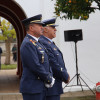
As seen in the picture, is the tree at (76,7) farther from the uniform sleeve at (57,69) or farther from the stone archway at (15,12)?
the stone archway at (15,12)

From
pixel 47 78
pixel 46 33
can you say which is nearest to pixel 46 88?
pixel 47 78

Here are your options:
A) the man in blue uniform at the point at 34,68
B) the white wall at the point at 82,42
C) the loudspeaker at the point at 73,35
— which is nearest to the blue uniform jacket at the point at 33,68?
the man in blue uniform at the point at 34,68

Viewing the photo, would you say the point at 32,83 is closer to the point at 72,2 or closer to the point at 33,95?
the point at 33,95

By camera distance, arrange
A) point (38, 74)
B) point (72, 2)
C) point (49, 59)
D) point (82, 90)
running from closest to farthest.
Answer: point (38, 74) < point (49, 59) < point (72, 2) < point (82, 90)

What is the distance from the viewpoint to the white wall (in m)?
10.8

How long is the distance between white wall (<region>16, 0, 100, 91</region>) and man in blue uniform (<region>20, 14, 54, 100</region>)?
20.5 feet

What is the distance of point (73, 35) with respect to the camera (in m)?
10.1

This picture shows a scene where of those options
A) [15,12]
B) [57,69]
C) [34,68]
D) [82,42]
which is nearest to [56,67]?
[57,69]

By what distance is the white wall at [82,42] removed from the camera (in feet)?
35.6

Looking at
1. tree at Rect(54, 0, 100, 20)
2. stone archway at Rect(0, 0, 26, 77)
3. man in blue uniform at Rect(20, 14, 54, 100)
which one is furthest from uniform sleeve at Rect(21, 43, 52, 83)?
stone archway at Rect(0, 0, 26, 77)

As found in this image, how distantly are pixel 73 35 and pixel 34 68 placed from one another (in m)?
5.82

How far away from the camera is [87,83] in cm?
1090

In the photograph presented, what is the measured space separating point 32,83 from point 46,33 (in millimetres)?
1067

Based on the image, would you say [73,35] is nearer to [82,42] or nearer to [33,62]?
[82,42]
